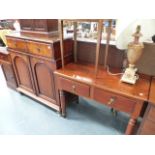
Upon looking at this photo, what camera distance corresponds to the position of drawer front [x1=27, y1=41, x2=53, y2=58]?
4.38 feet

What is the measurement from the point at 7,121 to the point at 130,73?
1551 mm

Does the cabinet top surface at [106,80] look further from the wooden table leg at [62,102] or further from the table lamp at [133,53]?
the wooden table leg at [62,102]

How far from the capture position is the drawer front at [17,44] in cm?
154

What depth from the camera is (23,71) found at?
1.81 meters

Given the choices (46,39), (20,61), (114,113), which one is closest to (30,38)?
(46,39)

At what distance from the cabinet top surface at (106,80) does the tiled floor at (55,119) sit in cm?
68

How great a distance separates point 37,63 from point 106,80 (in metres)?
0.85

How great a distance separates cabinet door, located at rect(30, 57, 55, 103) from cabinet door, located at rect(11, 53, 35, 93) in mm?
103

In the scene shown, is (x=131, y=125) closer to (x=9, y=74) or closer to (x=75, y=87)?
(x=75, y=87)

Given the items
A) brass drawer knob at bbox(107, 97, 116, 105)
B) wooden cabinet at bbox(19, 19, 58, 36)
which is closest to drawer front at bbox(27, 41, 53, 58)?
wooden cabinet at bbox(19, 19, 58, 36)

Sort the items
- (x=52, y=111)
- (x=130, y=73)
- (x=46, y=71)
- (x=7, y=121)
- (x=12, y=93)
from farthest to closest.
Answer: (x=12, y=93), (x=52, y=111), (x=7, y=121), (x=46, y=71), (x=130, y=73)

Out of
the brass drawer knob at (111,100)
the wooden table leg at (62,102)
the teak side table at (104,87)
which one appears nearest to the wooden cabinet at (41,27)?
the teak side table at (104,87)
